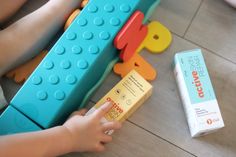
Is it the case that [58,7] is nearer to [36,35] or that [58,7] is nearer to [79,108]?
[36,35]

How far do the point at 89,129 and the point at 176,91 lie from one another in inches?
9.3

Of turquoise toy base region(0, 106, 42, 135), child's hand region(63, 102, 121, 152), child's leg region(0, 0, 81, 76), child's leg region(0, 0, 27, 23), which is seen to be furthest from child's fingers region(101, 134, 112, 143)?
child's leg region(0, 0, 27, 23)

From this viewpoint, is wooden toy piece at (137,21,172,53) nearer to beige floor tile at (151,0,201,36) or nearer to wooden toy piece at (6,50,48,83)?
beige floor tile at (151,0,201,36)

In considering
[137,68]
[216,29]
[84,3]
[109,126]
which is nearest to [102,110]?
[109,126]

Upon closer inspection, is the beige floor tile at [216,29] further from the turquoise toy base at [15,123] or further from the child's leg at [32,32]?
the turquoise toy base at [15,123]

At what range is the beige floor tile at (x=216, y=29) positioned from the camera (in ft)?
2.87

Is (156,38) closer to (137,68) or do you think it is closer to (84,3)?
(137,68)

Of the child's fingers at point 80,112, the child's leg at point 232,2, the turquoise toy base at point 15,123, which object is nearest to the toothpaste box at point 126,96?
the child's fingers at point 80,112

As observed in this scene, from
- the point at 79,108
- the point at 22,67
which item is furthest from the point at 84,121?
the point at 22,67

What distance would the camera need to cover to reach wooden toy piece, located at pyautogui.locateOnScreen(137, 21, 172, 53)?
85 cm

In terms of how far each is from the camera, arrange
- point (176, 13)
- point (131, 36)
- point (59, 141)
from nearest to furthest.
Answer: point (59, 141), point (131, 36), point (176, 13)

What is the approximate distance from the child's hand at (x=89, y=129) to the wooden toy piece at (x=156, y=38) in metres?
0.19

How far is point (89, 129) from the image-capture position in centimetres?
73

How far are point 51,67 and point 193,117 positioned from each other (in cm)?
33
